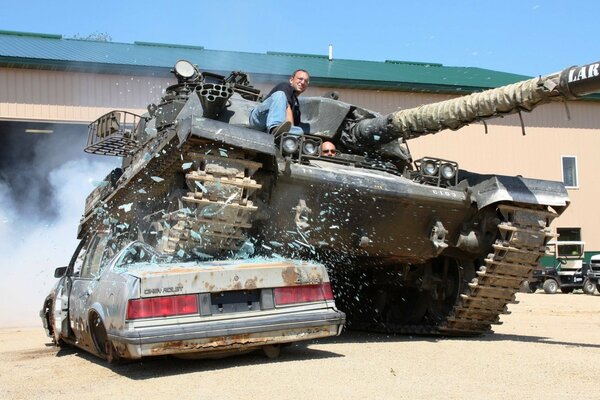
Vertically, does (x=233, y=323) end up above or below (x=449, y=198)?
below

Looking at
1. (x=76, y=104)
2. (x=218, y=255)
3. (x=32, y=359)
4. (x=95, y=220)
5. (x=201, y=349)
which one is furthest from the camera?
(x=76, y=104)

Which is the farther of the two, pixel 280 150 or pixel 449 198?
pixel 449 198

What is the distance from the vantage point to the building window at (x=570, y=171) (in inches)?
1068

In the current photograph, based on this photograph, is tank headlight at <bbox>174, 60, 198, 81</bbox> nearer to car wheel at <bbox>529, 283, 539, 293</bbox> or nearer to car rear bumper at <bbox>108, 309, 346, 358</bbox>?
car rear bumper at <bbox>108, 309, 346, 358</bbox>

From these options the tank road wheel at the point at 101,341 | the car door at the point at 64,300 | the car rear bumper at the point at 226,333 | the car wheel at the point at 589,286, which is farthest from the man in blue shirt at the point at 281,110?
the car wheel at the point at 589,286

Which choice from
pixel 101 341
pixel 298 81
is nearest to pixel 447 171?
pixel 298 81

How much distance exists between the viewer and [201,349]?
6273 millimetres

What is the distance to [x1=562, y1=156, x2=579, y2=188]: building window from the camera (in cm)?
2712

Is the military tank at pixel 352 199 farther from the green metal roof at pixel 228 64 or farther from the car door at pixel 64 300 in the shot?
the green metal roof at pixel 228 64

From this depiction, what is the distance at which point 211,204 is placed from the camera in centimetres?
719

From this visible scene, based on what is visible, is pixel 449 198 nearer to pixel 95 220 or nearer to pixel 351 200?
pixel 351 200

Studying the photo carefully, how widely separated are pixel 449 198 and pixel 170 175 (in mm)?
2773

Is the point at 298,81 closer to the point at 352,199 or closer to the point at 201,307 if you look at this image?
the point at 352,199

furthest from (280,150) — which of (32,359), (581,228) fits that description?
(581,228)
